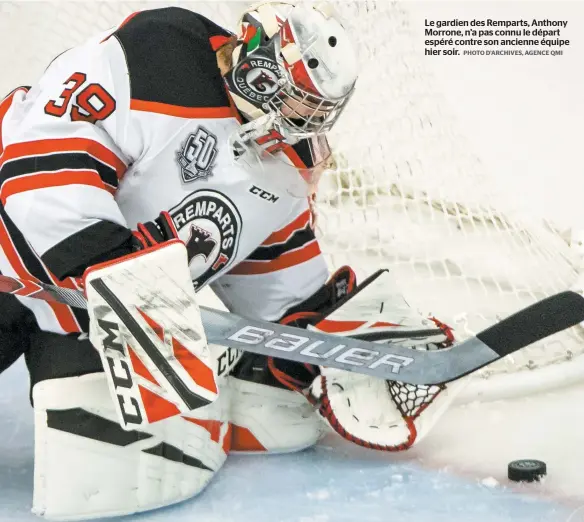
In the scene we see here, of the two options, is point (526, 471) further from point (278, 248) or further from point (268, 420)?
point (278, 248)

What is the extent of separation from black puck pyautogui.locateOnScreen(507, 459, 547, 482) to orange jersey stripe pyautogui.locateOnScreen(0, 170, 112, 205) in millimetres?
694

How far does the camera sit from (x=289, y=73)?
3.75 feet

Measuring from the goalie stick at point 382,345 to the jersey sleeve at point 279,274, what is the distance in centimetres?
20

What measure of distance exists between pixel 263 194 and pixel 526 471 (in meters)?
0.54

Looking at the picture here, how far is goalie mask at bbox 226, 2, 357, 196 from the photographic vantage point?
114cm

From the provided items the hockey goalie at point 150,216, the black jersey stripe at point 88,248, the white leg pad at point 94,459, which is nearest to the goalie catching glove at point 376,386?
the hockey goalie at point 150,216

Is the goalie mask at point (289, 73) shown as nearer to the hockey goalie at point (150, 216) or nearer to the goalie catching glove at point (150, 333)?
the hockey goalie at point (150, 216)

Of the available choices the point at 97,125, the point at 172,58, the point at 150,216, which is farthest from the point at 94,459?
the point at 172,58

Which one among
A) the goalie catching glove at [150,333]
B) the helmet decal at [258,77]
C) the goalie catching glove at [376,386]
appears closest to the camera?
the goalie catching glove at [150,333]

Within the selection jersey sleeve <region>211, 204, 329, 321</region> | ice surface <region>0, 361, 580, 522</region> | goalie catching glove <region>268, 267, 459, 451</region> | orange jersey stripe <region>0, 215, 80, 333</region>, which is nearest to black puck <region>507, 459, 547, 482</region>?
ice surface <region>0, 361, 580, 522</region>

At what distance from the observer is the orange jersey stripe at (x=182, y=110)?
116cm

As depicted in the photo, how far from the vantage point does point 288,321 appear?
1424mm

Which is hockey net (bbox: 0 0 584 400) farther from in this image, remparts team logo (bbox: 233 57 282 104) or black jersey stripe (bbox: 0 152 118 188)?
black jersey stripe (bbox: 0 152 118 188)

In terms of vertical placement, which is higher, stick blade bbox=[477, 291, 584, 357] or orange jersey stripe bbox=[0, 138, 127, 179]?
orange jersey stripe bbox=[0, 138, 127, 179]
